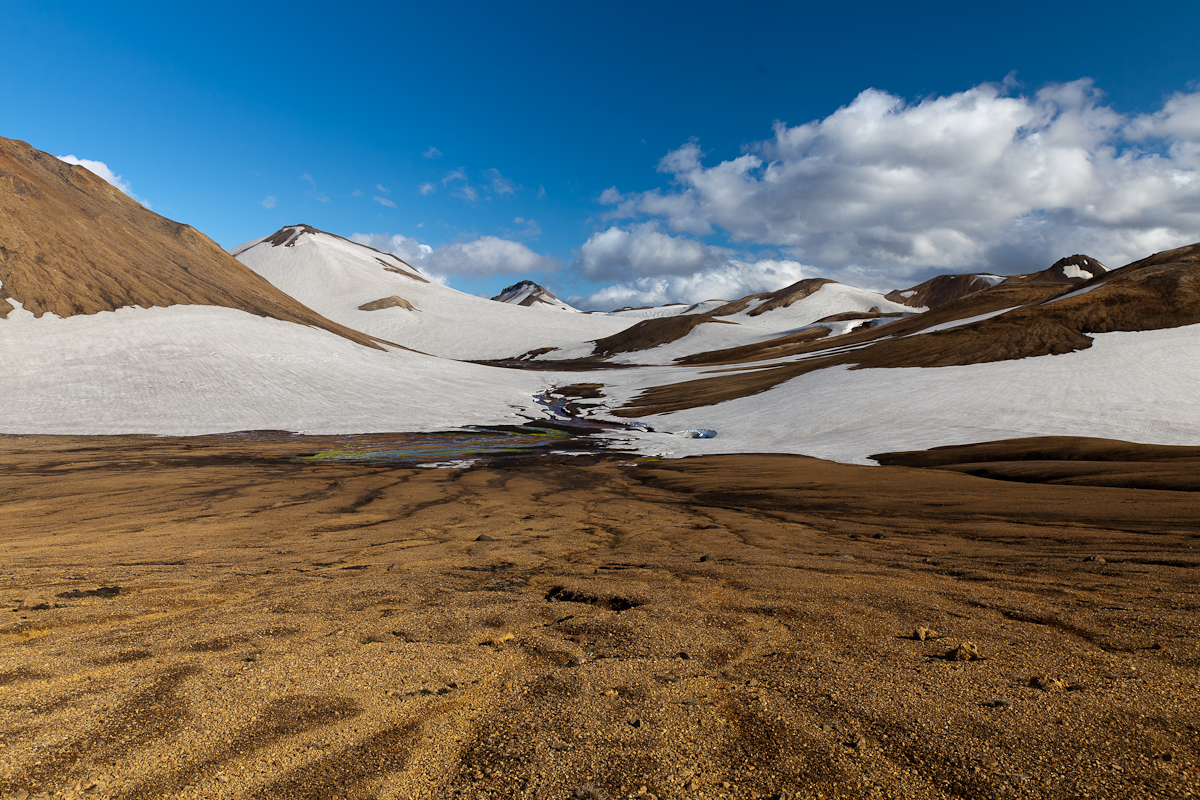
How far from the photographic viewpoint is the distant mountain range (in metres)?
22.5

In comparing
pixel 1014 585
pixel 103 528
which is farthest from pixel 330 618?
pixel 103 528

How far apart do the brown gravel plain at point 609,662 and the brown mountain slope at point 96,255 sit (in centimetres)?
4588

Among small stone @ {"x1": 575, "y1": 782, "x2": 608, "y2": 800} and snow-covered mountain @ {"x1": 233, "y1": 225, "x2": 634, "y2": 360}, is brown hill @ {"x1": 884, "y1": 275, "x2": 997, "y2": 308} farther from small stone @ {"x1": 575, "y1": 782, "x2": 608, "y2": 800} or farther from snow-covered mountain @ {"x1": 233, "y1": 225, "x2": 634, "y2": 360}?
small stone @ {"x1": 575, "y1": 782, "x2": 608, "y2": 800}

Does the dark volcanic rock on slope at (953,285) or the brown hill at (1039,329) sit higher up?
the dark volcanic rock on slope at (953,285)

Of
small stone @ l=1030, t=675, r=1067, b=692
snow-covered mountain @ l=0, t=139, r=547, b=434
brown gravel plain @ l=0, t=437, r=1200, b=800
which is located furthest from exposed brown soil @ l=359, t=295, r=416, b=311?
small stone @ l=1030, t=675, r=1067, b=692

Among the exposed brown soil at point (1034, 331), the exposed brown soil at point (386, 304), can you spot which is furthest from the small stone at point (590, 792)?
the exposed brown soil at point (386, 304)

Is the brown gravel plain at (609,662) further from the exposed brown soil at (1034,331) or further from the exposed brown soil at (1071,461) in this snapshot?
the exposed brown soil at (1034,331)

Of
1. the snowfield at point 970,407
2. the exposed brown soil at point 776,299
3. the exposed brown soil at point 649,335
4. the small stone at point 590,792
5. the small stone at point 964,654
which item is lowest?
the small stone at point 590,792

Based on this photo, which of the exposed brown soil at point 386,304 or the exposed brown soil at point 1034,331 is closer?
the exposed brown soil at point 1034,331

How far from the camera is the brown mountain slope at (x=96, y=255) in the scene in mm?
40656

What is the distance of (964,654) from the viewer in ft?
12.5

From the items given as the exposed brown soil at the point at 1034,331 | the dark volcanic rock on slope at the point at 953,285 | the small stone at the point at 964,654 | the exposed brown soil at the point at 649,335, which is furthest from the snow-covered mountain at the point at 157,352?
the dark volcanic rock on slope at the point at 953,285

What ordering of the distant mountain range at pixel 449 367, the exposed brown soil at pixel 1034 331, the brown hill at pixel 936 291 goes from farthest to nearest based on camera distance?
the brown hill at pixel 936 291
the exposed brown soil at pixel 1034 331
the distant mountain range at pixel 449 367

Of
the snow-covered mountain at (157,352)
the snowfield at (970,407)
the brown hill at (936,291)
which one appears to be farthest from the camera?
the brown hill at (936,291)
